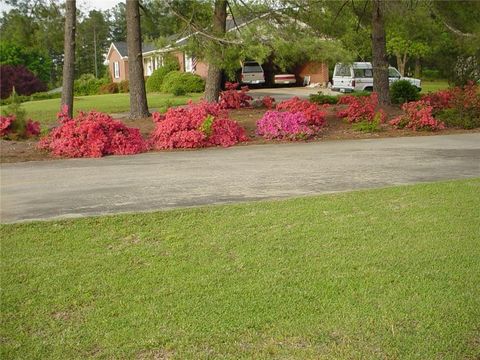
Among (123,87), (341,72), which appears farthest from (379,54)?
(123,87)

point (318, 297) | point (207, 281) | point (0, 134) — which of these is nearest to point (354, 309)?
point (318, 297)

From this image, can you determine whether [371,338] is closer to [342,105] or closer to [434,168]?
[434,168]

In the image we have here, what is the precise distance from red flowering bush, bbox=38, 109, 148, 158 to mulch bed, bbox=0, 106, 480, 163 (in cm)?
33

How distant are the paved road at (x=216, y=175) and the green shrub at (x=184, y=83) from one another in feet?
71.0

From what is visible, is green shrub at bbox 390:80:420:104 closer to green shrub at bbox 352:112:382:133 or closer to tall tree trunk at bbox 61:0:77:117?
green shrub at bbox 352:112:382:133

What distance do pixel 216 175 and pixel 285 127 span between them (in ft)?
16.0

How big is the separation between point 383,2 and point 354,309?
1526cm

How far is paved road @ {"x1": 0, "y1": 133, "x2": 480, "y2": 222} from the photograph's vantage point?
7.74m

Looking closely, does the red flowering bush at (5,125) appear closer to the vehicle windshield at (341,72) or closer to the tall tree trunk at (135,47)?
the tall tree trunk at (135,47)

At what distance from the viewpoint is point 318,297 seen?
4469 millimetres

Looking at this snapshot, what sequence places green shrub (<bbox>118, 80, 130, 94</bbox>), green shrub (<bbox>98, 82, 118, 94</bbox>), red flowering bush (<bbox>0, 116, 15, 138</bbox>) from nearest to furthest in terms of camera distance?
red flowering bush (<bbox>0, 116, 15, 138</bbox>)
green shrub (<bbox>118, 80, 130, 94</bbox>)
green shrub (<bbox>98, 82, 118, 94</bbox>)

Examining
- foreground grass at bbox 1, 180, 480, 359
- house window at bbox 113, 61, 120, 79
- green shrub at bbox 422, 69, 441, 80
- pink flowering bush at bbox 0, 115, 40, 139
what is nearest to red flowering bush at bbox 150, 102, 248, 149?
pink flowering bush at bbox 0, 115, 40, 139

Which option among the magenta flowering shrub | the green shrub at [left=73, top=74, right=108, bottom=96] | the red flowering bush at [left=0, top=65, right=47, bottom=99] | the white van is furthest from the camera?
the red flowering bush at [left=0, top=65, right=47, bottom=99]

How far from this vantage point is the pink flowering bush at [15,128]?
13.9 m
